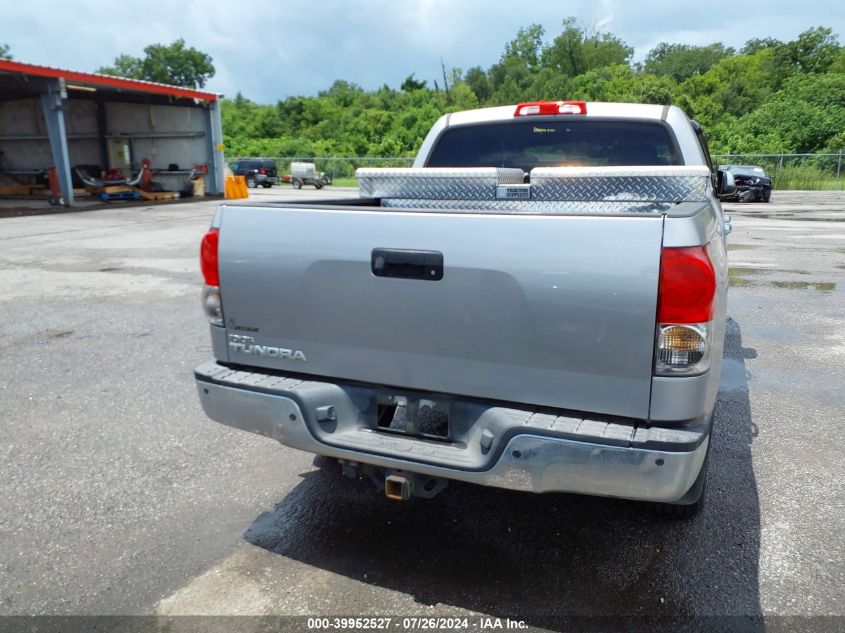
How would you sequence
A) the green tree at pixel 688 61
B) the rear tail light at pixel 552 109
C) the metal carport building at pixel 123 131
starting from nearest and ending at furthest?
the rear tail light at pixel 552 109, the metal carport building at pixel 123 131, the green tree at pixel 688 61

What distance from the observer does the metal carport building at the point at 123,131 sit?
26.0 meters

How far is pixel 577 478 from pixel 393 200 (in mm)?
2232

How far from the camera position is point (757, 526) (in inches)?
129

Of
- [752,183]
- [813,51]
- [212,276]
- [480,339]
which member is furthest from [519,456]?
[813,51]

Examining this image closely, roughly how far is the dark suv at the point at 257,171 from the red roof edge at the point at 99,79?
44.6 ft

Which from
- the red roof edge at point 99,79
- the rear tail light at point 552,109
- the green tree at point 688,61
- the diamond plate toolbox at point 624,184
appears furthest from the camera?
the green tree at point 688,61

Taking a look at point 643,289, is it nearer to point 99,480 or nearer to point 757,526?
point 757,526

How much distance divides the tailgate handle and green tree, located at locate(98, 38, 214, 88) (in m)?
104

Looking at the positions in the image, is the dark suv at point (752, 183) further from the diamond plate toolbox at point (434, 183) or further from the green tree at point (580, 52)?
the green tree at point (580, 52)

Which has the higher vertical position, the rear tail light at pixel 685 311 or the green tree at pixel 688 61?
the green tree at pixel 688 61

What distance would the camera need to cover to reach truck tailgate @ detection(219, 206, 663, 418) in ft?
7.50

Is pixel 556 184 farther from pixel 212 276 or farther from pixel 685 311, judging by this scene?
pixel 212 276

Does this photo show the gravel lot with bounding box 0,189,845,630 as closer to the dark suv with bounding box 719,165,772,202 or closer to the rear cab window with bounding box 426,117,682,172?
the rear cab window with bounding box 426,117,682,172

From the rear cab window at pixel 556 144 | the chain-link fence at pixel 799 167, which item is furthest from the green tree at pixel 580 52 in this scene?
the rear cab window at pixel 556 144
